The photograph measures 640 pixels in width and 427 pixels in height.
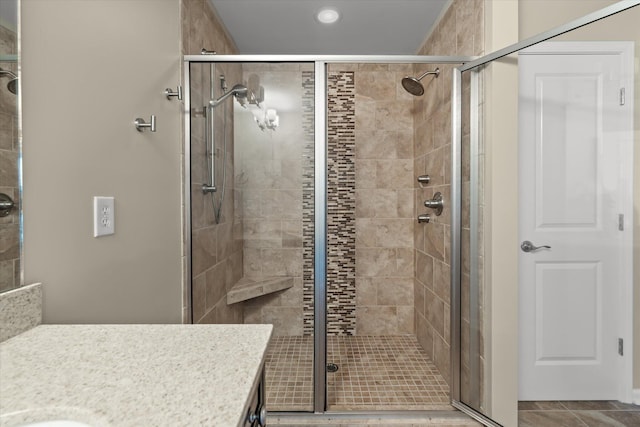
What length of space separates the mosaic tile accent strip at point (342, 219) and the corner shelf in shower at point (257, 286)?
0.79 m

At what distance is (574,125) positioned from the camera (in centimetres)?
141

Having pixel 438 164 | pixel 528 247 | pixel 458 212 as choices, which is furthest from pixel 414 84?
pixel 528 247

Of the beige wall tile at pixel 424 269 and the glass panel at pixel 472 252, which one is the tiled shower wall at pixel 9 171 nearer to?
the glass panel at pixel 472 252

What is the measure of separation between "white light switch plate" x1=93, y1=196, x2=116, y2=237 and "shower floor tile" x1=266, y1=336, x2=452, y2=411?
92cm

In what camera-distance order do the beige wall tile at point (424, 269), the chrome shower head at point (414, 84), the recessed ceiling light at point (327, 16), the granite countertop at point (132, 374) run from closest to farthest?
the granite countertop at point (132, 374), the chrome shower head at point (414, 84), the recessed ceiling light at point (327, 16), the beige wall tile at point (424, 269)

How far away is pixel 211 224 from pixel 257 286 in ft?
1.37

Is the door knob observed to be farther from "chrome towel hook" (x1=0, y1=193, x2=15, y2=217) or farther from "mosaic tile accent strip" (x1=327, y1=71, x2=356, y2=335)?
"chrome towel hook" (x1=0, y1=193, x2=15, y2=217)

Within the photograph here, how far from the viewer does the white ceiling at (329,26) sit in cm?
219

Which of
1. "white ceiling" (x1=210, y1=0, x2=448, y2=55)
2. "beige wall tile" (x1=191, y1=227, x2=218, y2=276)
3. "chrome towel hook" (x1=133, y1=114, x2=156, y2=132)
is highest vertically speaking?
"white ceiling" (x1=210, y1=0, x2=448, y2=55)

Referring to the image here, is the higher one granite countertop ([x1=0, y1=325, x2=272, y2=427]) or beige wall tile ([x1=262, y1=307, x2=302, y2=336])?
granite countertop ([x1=0, y1=325, x2=272, y2=427])

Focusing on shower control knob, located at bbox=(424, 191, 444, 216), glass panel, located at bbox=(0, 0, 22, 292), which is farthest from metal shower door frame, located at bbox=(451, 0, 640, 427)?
glass panel, located at bbox=(0, 0, 22, 292)

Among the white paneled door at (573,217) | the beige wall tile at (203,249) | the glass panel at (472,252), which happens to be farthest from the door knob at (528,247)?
the beige wall tile at (203,249)

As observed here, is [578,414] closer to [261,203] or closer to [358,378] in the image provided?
[358,378]

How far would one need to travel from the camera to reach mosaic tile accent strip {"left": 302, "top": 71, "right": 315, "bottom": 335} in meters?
1.80
